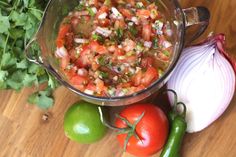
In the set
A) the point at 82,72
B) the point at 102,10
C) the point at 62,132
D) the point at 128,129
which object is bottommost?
the point at 62,132

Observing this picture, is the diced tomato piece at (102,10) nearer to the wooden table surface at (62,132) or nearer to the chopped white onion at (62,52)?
the chopped white onion at (62,52)

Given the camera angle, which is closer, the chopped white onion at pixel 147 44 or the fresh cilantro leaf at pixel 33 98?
the chopped white onion at pixel 147 44

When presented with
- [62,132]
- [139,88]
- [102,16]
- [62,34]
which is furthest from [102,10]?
[62,132]

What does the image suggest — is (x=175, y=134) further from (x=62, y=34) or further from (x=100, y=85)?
(x=62, y=34)

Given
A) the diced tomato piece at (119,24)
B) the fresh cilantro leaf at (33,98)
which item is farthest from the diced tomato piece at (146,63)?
the fresh cilantro leaf at (33,98)

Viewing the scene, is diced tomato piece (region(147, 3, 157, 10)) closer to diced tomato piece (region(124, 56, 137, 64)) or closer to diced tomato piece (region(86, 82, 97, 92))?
diced tomato piece (region(124, 56, 137, 64))

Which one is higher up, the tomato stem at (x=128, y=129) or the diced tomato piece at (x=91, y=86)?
the diced tomato piece at (x=91, y=86)
